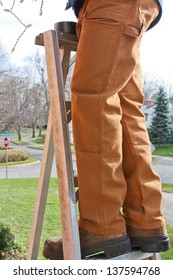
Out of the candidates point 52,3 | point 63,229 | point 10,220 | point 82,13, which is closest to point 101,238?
point 63,229

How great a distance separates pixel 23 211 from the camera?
311cm

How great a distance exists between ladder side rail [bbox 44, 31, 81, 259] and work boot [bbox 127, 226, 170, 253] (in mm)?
167

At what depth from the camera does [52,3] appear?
1.60 meters

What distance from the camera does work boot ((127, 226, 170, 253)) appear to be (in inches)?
34.7

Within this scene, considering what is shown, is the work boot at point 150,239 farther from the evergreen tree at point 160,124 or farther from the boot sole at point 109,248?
the evergreen tree at point 160,124

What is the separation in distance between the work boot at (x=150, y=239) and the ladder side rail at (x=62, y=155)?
0.55 feet

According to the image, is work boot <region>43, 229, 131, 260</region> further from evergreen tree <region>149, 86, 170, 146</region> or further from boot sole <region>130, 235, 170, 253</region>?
evergreen tree <region>149, 86, 170, 146</region>

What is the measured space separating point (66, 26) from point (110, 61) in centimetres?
23

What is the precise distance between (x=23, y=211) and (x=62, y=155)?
94.4 inches

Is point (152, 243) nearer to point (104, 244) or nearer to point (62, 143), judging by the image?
point (104, 244)

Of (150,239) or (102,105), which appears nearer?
(102,105)

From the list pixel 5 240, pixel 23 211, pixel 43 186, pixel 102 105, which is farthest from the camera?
pixel 23 211

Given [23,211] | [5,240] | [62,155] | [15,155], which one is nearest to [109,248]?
[62,155]

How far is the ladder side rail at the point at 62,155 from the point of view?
813 mm
